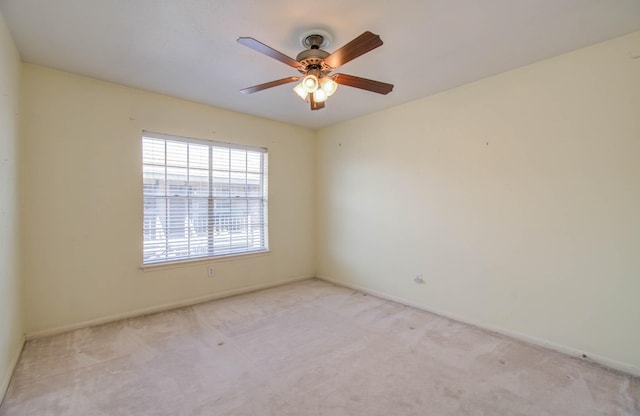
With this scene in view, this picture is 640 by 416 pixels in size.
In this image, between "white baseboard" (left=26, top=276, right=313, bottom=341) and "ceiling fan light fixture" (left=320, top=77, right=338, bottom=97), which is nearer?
"ceiling fan light fixture" (left=320, top=77, right=338, bottom=97)

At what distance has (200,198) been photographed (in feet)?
12.8

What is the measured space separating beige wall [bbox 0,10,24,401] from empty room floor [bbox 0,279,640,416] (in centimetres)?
21

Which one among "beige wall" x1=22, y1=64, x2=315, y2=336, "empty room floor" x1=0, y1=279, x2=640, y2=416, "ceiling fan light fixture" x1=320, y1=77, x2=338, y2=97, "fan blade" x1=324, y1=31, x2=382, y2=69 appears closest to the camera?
"fan blade" x1=324, y1=31, x2=382, y2=69

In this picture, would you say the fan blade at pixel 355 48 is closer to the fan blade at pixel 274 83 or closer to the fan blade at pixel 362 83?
the fan blade at pixel 362 83

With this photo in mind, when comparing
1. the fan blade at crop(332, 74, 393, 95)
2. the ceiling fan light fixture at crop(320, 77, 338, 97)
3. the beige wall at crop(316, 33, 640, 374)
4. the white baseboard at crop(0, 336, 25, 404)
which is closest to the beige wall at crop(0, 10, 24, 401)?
the white baseboard at crop(0, 336, 25, 404)

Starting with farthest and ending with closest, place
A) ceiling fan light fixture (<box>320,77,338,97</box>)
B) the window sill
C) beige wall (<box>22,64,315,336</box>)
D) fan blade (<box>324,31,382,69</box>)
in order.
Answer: the window sill
beige wall (<box>22,64,315,336</box>)
ceiling fan light fixture (<box>320,77,338,97</box>)
fan blade (<box>324,31,382,69</box>)

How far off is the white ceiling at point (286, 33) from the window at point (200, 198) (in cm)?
93

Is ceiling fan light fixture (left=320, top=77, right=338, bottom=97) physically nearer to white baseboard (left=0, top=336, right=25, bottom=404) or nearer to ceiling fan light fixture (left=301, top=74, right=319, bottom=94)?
ceiling fan light fixture (left=301, top=74, right=319, bottom=94)

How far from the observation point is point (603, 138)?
239cm

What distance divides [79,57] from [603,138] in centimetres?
456

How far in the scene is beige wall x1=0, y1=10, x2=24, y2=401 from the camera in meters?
2.08

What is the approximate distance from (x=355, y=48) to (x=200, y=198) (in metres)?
2.88

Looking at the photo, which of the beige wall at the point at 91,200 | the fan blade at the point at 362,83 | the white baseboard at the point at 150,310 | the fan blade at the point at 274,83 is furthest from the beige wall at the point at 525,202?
the beige wall at the point at 91,200

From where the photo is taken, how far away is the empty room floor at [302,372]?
6.28 feet
